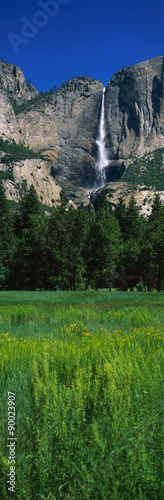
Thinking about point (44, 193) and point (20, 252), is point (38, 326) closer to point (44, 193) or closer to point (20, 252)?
point (20, 252)

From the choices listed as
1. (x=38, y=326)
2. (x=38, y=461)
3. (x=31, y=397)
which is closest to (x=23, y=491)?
(x=38, y=461)

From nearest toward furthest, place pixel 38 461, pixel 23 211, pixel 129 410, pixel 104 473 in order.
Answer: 1. pixel 104 473
2. pixel 38 461
3. pixel 129 410
4. pixel 23 211

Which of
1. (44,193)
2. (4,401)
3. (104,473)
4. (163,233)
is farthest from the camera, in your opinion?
(44,193)

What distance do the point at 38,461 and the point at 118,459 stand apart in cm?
47

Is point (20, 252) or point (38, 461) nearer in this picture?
point (38, 461)

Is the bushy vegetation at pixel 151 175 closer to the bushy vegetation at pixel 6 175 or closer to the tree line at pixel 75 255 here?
the bushy vegetation at pixel 6 175

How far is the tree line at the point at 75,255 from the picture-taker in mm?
45688

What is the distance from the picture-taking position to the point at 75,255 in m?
45.5

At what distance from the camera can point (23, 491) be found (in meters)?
1.97

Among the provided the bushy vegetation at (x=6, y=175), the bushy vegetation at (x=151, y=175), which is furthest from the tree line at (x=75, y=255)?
the bushy vegetation at (x=151, y=175)

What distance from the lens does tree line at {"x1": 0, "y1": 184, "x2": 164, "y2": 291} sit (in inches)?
1799
